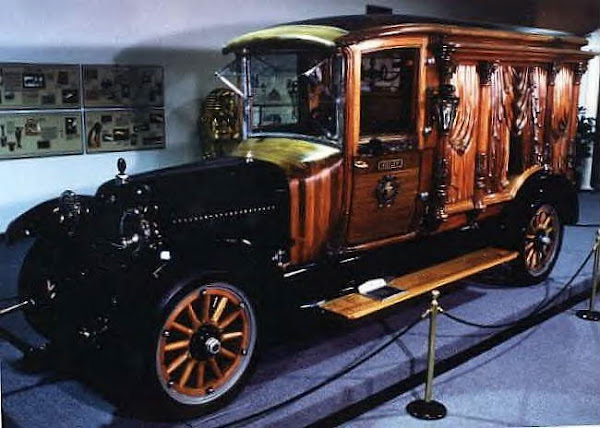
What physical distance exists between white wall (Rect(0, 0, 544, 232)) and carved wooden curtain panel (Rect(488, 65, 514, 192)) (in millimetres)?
758

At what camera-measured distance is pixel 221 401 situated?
2434 millimetres

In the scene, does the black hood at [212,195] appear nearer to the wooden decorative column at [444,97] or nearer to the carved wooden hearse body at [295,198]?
the carved wooden hearse body at [295,198]

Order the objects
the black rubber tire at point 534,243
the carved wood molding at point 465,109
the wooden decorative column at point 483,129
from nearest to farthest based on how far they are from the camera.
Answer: the carved wood molding at point 465,109 → the wooden decorative column at point 483,129 → the black rubber tire at point 534,243

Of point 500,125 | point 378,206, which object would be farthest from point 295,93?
point 500,125

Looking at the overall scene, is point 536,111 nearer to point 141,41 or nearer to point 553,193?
point 553,193

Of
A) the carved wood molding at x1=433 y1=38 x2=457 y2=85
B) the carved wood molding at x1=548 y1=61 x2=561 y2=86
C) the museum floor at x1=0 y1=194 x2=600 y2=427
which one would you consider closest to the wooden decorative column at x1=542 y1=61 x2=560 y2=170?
the carved wood molding at x1=548 y1=61 x2=561 y2=86

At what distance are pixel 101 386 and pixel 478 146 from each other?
7.44 feet

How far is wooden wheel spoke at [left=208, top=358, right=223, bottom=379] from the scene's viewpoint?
2402 millimetres

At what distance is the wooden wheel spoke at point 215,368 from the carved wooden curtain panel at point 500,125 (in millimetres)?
2022

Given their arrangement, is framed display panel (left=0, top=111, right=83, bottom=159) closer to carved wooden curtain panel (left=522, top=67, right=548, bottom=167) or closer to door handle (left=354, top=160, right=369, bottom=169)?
door handle (left=354, top=160, right=369, bottom=169)

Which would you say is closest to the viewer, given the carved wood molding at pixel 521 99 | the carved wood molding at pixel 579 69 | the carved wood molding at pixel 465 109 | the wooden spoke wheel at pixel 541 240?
the carved wood molding at pixel 465 109

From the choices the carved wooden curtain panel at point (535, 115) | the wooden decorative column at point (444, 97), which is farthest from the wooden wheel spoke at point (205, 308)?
the carved wooden curtain panel at point (535, 115)

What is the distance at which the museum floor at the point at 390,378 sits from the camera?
96.2 inches

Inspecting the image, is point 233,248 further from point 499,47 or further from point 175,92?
point 175,92
